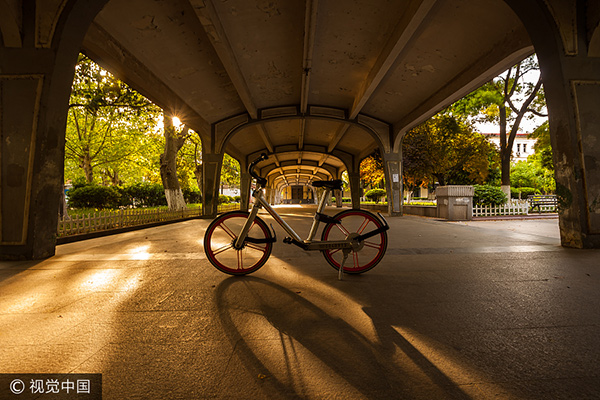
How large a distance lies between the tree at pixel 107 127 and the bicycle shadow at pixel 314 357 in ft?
37.0

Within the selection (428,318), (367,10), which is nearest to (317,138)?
(367,10)

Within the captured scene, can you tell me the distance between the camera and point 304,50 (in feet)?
26.0

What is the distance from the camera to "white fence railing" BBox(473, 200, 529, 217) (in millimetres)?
13305

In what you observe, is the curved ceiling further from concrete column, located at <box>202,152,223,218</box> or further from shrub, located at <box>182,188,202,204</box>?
shrub, located at <box>182,188,202,204</box>

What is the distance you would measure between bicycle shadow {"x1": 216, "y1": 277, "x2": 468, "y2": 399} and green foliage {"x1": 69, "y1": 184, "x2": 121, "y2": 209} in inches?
504

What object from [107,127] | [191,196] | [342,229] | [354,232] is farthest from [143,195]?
[354,232]

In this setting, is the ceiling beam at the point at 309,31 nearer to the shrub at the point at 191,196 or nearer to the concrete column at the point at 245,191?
the concrete column at the point at 245,191

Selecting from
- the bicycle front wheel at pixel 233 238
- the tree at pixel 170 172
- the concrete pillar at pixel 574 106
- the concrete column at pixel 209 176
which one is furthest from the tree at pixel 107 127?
the concrete pillar at pixel 574 106

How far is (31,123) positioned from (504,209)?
1704cm

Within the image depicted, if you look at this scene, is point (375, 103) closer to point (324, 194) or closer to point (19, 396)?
point (324, 194)

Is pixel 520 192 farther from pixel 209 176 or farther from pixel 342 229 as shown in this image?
pixel 342 229

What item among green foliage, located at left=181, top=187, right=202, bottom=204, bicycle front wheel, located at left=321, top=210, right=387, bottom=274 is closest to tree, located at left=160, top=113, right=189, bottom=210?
green foliage, located at left=181, top=187, right=202, bottom=204

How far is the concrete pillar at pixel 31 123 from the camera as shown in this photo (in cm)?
418

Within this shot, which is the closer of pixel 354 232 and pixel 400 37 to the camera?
pixel 354 232
